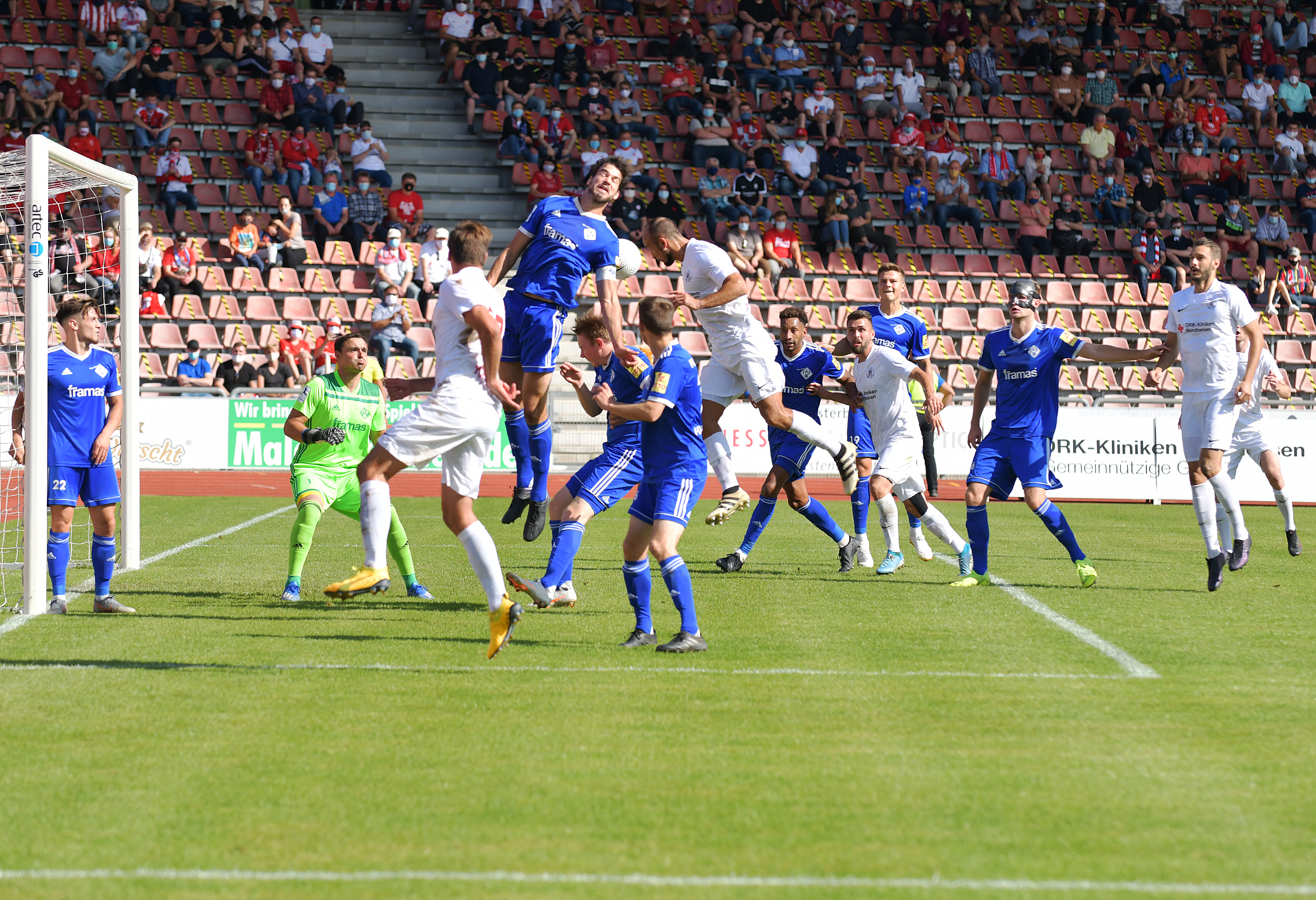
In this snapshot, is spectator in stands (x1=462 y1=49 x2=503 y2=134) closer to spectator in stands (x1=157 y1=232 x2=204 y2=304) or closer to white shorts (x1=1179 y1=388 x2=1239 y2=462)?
spectator in stands (x1=157 y1=232 x2=204 y2=304)

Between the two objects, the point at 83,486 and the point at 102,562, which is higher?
the point at 83,486

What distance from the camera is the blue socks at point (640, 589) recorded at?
725 cm

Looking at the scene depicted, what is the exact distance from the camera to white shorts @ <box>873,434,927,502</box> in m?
10.5

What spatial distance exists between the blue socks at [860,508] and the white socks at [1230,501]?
274cm

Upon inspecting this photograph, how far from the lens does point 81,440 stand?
8.63 m

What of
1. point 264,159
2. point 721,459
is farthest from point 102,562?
point 264,159

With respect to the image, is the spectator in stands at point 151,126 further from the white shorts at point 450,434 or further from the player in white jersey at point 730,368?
the white shorts at point 450,434

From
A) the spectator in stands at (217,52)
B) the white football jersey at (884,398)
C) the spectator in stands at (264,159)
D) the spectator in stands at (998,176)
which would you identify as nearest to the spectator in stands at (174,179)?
the spectator in stands at (264,159)

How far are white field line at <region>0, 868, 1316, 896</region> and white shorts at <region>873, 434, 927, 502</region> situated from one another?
6.74m

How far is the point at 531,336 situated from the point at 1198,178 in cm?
2421

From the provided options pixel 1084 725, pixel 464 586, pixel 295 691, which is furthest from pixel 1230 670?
pixel 464 586

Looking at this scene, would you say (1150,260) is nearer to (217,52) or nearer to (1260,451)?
(1260,451)

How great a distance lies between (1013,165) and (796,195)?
5163mm

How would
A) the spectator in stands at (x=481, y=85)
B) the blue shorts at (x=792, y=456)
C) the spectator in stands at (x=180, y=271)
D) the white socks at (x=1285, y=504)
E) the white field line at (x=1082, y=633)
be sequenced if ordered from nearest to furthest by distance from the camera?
the white field line at (x=1082, y=633) < the blue shorts at (x=792, y=456) < the white socks at (x=1285, y=504) < the spectator in stands at (x=180, y=271) < the spectator in stands at (x=481, y=85)
